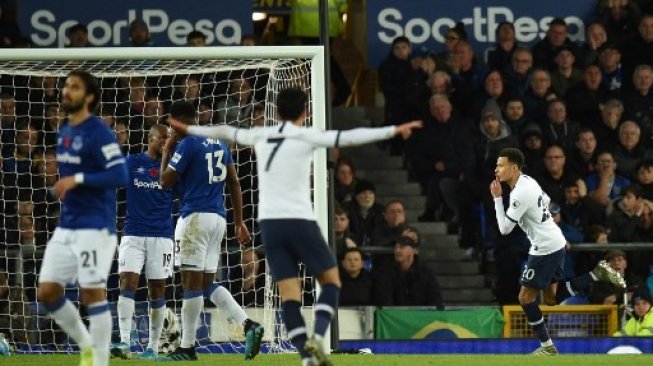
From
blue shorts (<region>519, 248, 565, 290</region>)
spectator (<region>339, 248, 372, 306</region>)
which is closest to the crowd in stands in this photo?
spectator (<region>339, 248, 372, 306</region>)

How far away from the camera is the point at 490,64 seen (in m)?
20.0

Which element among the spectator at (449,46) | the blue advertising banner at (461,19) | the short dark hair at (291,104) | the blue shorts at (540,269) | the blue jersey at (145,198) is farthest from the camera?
the blue advertising banner at (461,19)

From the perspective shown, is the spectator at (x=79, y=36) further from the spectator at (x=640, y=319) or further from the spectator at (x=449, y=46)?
the spectator at (x=640, y=319)

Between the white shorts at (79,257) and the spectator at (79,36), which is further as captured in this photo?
the spectator at (79,36)

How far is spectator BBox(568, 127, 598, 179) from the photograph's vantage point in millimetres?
18969

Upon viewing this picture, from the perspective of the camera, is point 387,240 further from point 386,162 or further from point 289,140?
point 289,140

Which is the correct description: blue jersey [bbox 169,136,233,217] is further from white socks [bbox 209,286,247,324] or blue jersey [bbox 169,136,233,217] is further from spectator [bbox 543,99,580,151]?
spectator [bbox 543,99,580,151]

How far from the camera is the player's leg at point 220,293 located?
1345cm

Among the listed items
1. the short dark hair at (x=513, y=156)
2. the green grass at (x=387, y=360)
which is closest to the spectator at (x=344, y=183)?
the short dark hair at (x=513, y=156)

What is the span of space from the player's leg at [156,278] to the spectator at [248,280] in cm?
166

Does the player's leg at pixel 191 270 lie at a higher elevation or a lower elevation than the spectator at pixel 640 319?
higher

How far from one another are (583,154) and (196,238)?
277 inches

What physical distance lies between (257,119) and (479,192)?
328 centimetres

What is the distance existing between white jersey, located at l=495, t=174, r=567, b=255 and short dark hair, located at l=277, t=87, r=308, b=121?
4268mm
